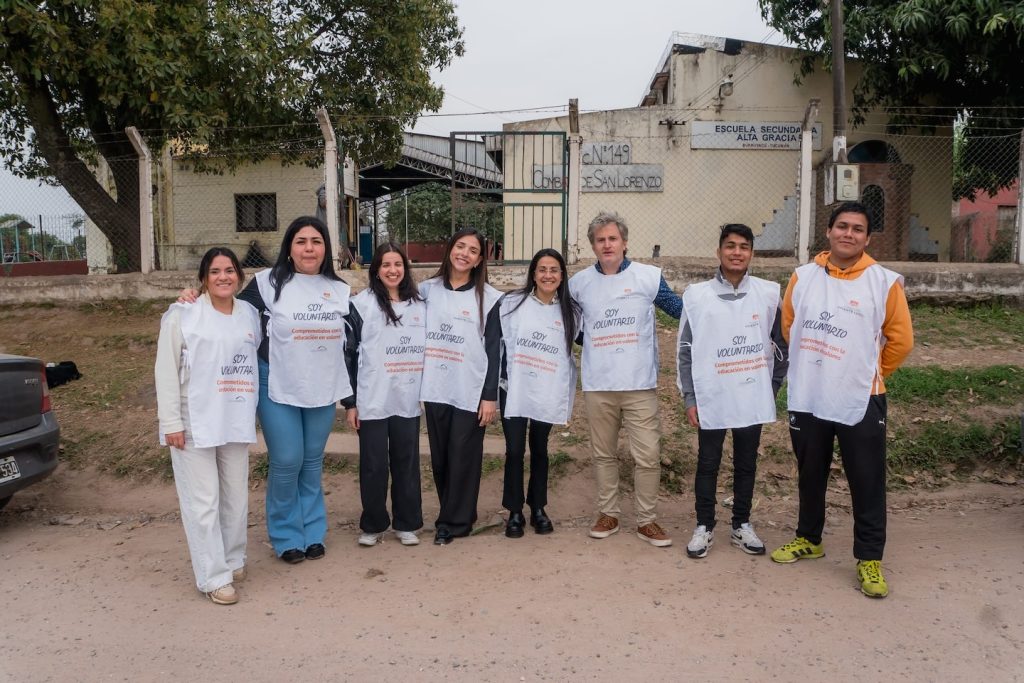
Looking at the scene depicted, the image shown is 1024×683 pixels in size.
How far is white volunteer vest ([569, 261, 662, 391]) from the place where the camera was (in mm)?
4031

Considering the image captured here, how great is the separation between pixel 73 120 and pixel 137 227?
1951 millimetres

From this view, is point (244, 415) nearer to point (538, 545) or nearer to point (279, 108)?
point (538, 545)

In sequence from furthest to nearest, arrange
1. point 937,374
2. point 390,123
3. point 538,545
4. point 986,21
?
point 390,123, point 986,21, point 937,374, point 538,545

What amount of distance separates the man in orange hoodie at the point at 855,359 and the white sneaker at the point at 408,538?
2.17 m

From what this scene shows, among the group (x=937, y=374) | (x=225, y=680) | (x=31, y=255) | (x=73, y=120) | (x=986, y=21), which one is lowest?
(x=225, y=680)

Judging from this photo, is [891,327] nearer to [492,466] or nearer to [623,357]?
[623,357]

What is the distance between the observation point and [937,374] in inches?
243

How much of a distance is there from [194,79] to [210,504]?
7.43 metres

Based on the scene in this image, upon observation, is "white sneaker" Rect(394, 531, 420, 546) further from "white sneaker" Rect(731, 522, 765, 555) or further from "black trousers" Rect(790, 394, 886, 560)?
"black trousers" Rect(790, 394, 886, 560)

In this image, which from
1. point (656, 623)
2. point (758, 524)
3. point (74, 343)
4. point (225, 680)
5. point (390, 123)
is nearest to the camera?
point (225, 680)

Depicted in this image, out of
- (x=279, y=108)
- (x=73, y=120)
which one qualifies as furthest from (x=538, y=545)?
(x=73, y=120)

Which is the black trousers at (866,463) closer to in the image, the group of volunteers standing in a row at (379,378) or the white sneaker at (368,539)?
the group of volunteers standing in a row at (379,378)

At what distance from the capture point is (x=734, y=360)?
3859 millimetres

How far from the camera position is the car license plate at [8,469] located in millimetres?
4238
